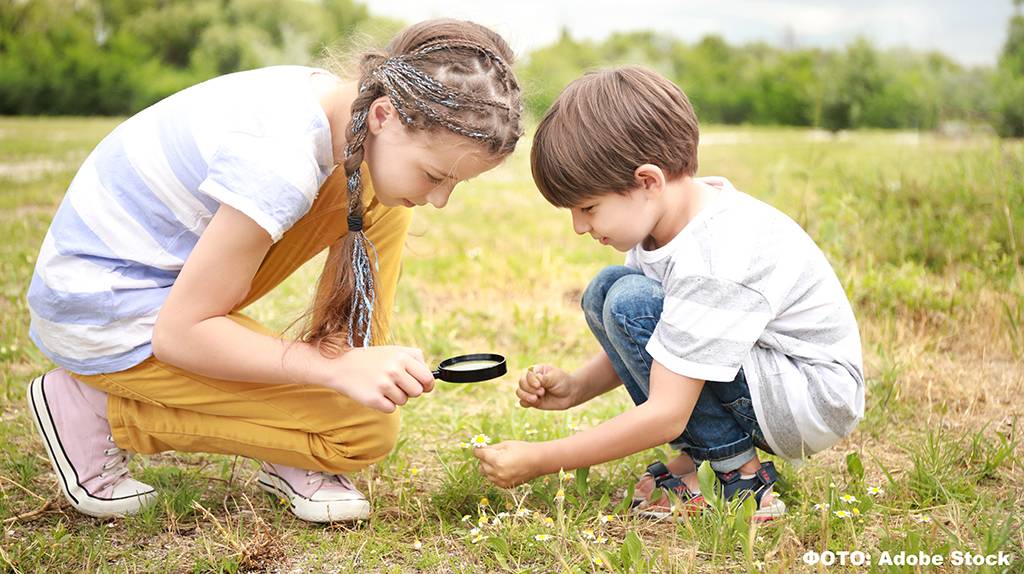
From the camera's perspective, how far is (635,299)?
220cm

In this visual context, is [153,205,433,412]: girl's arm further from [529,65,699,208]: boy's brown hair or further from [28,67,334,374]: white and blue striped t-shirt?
[529,65,699,208]: boy's brown hair

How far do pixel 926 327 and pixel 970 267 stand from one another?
608mm

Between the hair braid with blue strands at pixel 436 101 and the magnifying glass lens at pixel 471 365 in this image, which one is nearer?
the hair braid with blue strands at pixel 436 101

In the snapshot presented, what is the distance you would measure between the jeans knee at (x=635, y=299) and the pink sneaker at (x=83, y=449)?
1196mm

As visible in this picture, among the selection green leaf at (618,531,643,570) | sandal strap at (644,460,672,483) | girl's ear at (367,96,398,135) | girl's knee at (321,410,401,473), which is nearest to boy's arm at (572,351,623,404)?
sandal strap at (644,460,672,483)

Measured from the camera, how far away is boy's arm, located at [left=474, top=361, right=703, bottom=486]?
2.07 metres

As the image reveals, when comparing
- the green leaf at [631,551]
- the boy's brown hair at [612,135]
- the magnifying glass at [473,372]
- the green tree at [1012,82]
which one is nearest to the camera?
the green leaf at [631,551]

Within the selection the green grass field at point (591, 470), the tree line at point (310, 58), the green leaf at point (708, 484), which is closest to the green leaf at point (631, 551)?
the green grass field at point (591, 470)

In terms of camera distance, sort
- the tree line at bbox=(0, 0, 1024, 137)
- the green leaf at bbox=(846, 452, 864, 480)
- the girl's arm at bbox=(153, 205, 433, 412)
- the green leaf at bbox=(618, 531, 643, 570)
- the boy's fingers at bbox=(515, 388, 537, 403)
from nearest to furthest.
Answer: the green leaf at bbox=(618, 531, 643, 570) → the girl's arm at bbox=(153, 205, 433, 412) → the green leaf at bbox=(846, 452, 864, 480) → the boy's fingers at bbox=(515, 388, 537, 403) → the tree line at bbox=(0, 0, 1024, 137)

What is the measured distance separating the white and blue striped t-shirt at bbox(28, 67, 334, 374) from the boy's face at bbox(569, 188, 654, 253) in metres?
0.62

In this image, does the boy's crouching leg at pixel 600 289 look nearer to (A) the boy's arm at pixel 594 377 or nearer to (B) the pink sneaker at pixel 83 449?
(A) the boy's arm at pixel 594 377

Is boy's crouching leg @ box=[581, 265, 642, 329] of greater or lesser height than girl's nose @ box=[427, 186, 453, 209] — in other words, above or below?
below

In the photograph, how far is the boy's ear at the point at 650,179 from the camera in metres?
2.09

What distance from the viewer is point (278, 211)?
1.99 m
